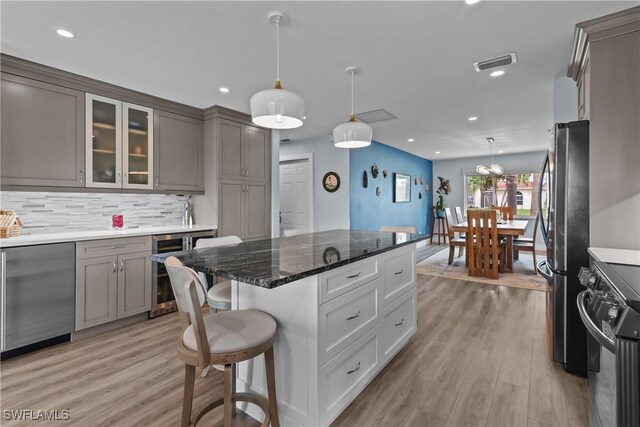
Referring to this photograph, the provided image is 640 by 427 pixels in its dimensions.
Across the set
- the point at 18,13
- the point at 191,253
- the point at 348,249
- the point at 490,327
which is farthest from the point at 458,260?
the point at 18,13

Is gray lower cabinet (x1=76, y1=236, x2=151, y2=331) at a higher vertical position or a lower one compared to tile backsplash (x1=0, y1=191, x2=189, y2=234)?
lower

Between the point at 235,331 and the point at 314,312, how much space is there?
37cm

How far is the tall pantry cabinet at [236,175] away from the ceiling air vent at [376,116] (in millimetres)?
1379

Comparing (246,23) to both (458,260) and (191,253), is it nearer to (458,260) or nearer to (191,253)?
(191,253)

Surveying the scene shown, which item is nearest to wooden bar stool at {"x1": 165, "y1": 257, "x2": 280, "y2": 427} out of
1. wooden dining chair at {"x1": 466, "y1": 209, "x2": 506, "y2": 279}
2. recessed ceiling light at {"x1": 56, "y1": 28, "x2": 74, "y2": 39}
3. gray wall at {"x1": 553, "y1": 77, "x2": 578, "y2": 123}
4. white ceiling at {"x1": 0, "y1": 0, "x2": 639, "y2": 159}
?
white ceiling at {"x1": 0, "y1": 0, "x2": 639, "y2": 159}

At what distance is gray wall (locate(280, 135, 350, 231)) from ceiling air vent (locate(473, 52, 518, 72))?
2789 millimetres

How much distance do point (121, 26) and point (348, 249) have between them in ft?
6.94

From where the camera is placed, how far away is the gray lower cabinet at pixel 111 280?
2670 millimetres

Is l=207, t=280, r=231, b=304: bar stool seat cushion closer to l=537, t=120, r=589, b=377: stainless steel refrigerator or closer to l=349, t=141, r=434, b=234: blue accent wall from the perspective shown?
l=537, t=120, r=589, b=377: stainless steel refrigerator

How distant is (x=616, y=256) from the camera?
167cm

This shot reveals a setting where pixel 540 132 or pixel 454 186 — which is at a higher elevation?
pixel 540 132

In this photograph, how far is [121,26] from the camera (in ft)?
6.73

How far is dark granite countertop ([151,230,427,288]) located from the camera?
1.31m

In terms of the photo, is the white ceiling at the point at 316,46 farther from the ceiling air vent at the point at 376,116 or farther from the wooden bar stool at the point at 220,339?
the wooden bar stool at the point at 220,339
